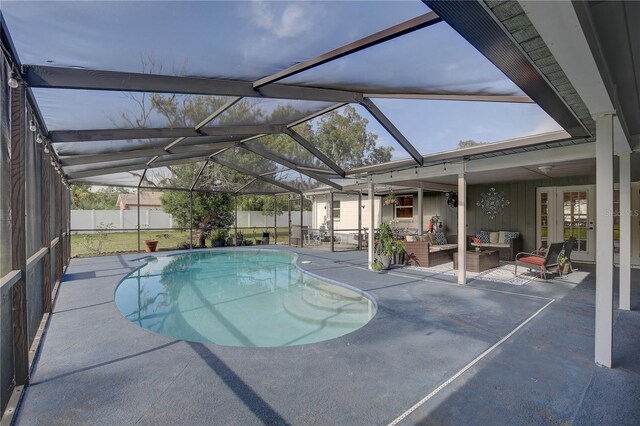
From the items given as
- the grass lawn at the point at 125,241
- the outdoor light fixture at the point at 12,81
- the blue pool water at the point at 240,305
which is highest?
the outdoor light fixture at the point at 12,81

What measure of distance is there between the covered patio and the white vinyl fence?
541 inches

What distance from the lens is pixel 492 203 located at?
1070 centimetres

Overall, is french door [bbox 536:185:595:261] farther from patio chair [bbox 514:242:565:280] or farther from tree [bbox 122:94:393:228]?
tree [bbox 122:94:393:228]

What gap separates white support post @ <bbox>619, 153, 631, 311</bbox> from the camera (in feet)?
15.3

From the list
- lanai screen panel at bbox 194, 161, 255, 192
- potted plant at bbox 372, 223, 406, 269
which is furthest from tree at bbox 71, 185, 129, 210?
potted plant at bbox 372, 223, 406, 269

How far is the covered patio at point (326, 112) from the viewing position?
7.69 feet

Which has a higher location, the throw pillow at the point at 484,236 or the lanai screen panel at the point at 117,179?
the lanai screen panel at the point at 117,179

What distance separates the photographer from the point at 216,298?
274 inches

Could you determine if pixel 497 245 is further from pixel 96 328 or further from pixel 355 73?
pixel 96 328

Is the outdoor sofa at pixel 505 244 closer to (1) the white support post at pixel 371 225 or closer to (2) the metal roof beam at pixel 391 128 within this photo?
(1) the white support post at pixel 371 225

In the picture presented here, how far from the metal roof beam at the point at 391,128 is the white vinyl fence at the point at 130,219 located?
1444cm

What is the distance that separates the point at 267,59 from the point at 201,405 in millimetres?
3418

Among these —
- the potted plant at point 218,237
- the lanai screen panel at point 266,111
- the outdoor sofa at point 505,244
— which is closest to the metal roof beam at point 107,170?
the lanai screen panel at point 266,111

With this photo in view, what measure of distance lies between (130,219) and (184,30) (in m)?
19.1
